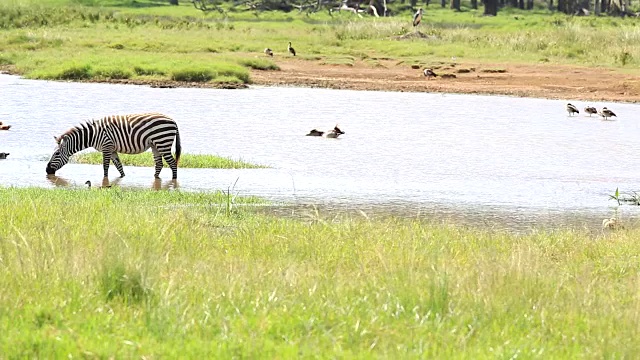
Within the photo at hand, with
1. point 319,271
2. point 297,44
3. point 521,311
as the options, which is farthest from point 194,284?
point 297,44

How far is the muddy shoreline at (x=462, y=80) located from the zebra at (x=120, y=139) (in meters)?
15.8

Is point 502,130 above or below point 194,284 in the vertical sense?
below

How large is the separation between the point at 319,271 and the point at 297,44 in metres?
37.1

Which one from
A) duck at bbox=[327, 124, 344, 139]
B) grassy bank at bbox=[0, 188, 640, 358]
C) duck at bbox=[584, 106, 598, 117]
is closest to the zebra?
duck at bbox=[327, 124, 344, 139]

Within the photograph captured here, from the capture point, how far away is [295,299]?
695 cm

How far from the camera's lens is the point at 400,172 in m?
18.5

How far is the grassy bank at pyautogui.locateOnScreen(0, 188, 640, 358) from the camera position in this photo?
19.8 ft

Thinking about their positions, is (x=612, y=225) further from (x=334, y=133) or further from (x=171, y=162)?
(x=334, y=133)

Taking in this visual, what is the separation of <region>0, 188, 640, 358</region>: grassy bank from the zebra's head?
23.6 feet

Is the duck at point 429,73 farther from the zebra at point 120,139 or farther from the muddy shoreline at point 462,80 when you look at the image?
the zebra at point 120,139

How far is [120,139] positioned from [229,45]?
86.7 ft

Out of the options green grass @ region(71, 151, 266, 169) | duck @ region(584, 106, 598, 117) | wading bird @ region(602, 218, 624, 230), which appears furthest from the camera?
duck @ region(584, 106, 598, 117)

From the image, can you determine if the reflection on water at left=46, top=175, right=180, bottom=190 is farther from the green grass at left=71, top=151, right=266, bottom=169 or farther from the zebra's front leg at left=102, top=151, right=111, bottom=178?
the green grass at left=71, top=151, right=266, bottom=169

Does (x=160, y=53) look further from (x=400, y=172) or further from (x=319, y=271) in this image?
(x=319, y=271)
